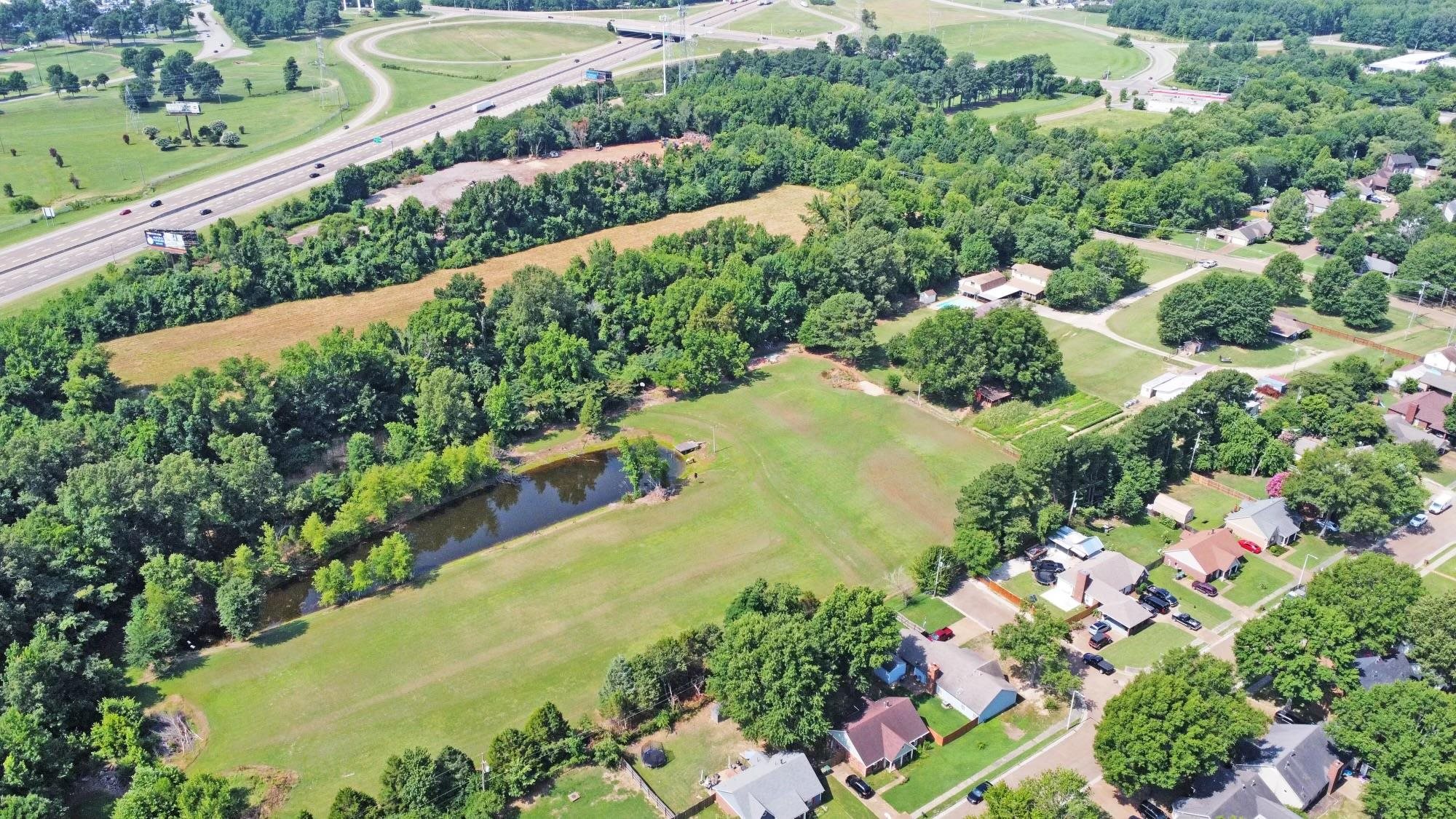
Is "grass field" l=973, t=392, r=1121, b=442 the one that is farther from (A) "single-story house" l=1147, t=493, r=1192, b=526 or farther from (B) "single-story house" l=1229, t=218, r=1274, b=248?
(B) "single-story house" l=1229, t=218, r=1274, b=248

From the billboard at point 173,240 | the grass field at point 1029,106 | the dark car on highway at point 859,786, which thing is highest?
the grass field at point 1029,106

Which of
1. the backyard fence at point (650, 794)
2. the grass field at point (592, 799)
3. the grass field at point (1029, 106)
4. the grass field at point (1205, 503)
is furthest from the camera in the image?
the grass field at point (1029, 106)

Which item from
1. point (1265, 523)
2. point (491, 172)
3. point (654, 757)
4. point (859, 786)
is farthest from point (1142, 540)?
point (491, 172)

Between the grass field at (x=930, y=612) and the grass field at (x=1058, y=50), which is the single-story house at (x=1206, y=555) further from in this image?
the grass field at (x=1058, y=50)

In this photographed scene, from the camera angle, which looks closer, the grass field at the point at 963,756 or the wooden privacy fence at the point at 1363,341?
the grass field at the point at 963,756

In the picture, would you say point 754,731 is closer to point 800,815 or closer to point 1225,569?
point 800,815

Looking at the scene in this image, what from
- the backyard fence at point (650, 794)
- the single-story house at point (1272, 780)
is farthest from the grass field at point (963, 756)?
the backyard fence at point (650, 794)

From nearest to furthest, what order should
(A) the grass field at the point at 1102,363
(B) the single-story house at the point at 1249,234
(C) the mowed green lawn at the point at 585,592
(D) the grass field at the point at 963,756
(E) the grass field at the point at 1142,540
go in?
(D) the grass field at the point at 963,756 → (C) the mowed green lawn at the point at 585,592 → (E) the grass field at the point at 1142,540 → (A) the grass field at the point at 1102,363 → (B) the single-story house at the point at 1249,234

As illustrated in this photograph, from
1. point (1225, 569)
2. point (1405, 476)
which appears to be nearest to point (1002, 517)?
point (1225, 569)
